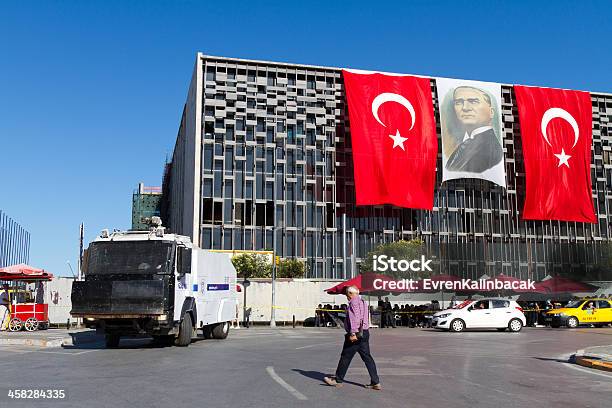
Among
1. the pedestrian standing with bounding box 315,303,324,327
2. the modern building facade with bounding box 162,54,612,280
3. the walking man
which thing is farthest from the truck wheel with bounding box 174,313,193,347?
the modern building facade with bounding box 162,54,612,280

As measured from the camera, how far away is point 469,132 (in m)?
69.0

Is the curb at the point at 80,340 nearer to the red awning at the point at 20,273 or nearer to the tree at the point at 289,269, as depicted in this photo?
the red awning at the point at 20,273

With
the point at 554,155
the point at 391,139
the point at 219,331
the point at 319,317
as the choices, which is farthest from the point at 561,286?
the point at 554,155

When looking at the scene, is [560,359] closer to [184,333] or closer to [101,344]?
[184,333]

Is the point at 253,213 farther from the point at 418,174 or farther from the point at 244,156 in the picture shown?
the point at 418,174

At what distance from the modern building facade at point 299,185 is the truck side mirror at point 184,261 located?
186ft

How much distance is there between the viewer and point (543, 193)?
70250mm

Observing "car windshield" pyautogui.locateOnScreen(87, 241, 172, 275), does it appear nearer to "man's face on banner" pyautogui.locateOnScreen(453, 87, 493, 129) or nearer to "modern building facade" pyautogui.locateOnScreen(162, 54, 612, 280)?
"modern building facade" pyautogui.locateOnScreen(162, 54, 612, 280)

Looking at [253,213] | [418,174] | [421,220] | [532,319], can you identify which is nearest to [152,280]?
[532,319]

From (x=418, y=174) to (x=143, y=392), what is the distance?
202 feet

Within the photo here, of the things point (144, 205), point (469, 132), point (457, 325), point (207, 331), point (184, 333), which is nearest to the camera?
point (184, 333)

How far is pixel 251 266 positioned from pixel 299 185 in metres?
17.6

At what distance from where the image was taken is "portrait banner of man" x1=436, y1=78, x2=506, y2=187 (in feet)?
226

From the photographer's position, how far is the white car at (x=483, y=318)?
30.0 m
